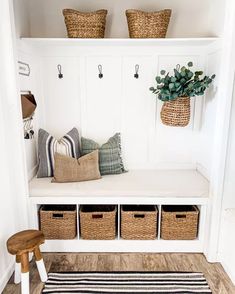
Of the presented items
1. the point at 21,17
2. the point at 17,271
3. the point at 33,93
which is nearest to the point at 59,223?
the point at 17,271

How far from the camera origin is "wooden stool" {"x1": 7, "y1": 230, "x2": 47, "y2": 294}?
1.62m

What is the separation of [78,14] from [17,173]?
1318 mm

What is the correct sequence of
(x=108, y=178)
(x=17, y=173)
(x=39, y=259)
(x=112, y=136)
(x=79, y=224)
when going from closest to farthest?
(x=39, y=259), (x=17, y=173), (x=79, y=224), (x=108, y=178), (x=112, y=136)

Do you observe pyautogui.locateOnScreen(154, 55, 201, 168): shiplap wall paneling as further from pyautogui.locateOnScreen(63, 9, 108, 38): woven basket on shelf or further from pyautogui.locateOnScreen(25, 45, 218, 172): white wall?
pyautogui.locateOnScreen(63, 9, 108, 38): woven basket on shelf

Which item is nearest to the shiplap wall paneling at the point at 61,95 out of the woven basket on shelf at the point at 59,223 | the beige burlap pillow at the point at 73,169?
the beige burlap pillow at the point at 73,169

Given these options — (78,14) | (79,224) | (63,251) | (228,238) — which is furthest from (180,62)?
(63,251)

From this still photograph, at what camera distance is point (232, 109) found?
182 cm

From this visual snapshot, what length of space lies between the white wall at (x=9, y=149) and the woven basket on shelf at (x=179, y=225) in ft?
3.87

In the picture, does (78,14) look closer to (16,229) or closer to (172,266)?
(16,229)

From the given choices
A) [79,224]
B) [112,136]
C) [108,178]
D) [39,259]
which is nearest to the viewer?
[39,259]

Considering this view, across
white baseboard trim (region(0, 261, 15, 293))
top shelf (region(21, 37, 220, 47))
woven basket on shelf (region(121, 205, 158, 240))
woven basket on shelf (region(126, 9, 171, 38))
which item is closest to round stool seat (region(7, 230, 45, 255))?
white baseboard trim (region(0, 261, 15, 293))

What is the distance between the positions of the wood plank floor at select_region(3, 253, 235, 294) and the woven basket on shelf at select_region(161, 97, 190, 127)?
1.14 metres

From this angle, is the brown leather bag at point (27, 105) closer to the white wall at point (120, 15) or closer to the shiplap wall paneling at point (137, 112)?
the white wall at point (120, 15)

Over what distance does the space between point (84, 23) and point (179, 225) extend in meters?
1.82
